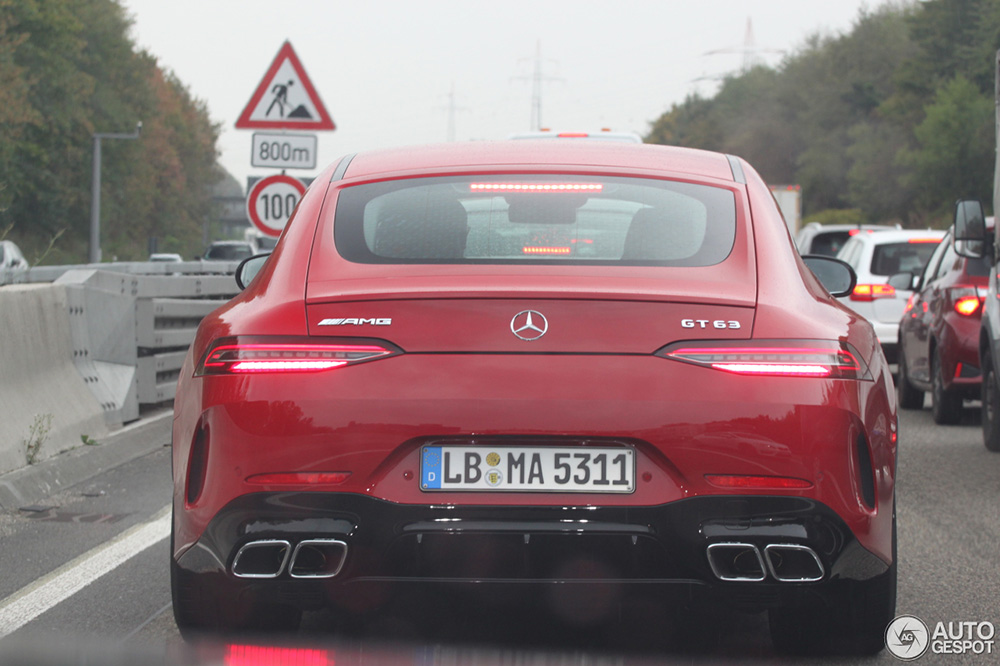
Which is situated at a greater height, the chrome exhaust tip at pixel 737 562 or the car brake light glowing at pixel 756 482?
the car brake light glowing at pixel 756 482

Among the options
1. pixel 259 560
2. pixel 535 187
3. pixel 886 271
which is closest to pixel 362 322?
pixel 259 560

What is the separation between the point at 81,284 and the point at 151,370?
1.11 m

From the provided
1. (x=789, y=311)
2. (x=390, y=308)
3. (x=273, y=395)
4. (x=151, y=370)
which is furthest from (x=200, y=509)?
(x=151, y=370)

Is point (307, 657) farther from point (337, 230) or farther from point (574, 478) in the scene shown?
point (337, 230)

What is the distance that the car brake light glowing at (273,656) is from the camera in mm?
2680

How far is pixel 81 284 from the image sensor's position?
9.41 meters

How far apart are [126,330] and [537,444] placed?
6.93 metres

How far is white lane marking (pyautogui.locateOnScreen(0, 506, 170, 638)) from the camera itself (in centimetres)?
491

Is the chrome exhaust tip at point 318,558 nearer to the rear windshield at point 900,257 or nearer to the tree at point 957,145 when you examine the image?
the rear windshield at point 900,257

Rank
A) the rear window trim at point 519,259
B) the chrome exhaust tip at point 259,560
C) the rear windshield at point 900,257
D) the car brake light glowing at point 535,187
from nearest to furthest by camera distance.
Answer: the chrome exhaust tip at point 259,560
the rear window trim at point 519,259
the car brake light glowing at point 535,187
the rear windshield at point 900,257

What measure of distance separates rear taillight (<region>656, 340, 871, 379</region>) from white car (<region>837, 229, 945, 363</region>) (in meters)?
11.4

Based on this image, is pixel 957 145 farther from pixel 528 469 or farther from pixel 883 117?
pixel 528 469

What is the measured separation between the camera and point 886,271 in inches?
593

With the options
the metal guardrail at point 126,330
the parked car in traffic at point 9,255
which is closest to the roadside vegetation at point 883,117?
the parked car in traffic at point 9,255
